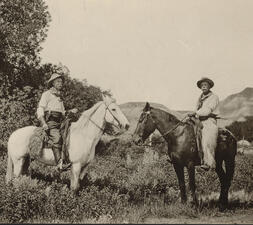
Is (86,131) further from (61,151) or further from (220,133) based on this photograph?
(220,133)

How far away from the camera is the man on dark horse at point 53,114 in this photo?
1113 centimetres

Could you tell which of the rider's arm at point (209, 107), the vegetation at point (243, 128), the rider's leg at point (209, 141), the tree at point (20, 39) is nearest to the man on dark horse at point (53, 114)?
the rider's arm at point (209, 107)

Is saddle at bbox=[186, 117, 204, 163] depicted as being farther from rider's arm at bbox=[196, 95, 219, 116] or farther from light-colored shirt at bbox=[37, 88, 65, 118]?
light-colored shirt at bbox=[37, 88, 65, 118]

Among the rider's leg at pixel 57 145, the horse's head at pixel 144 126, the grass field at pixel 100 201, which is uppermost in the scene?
the horse's head at pixel 144 126

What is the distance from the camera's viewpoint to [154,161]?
62.8 ft

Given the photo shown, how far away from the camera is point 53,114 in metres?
11.4

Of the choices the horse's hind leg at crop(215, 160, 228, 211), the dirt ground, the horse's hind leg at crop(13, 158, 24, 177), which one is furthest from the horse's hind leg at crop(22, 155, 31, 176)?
the horse's hind leg at crop(215, 160, 228, 211)

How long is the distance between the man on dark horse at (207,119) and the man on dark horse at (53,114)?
3113 mm

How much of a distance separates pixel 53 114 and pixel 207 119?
3.79m

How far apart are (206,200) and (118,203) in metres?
2.96

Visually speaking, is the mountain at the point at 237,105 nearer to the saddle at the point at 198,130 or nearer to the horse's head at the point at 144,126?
the saddle at the point at 198,130

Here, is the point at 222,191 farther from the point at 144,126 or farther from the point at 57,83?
the point at 57,83

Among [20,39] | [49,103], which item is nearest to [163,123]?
[49,103]

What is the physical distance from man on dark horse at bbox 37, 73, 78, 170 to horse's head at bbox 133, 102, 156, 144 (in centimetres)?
155
